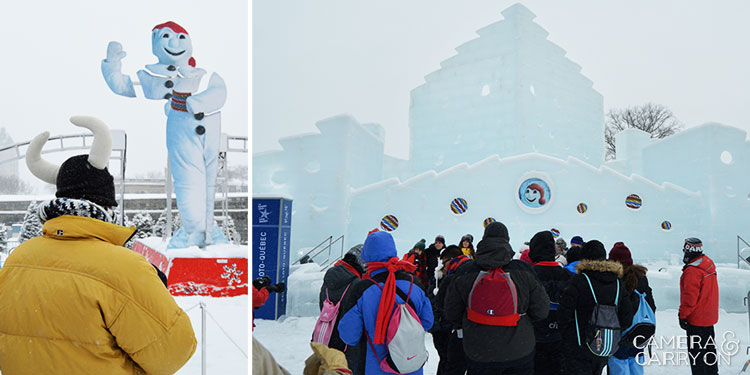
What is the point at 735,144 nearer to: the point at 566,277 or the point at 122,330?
the point at 566,277

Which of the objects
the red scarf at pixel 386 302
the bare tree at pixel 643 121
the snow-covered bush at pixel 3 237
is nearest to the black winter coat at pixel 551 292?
the red scarf at pixel 386 302

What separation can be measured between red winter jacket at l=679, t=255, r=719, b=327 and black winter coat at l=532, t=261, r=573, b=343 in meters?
1.31

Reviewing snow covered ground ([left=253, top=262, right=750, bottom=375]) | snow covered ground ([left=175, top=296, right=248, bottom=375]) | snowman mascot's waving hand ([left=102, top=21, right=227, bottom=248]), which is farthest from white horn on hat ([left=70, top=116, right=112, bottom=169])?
snowman mascot's waving hand ([left=102, top=21, right=227, bottom=248])

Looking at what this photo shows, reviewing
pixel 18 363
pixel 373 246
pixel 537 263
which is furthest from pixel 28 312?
pixel 537 263

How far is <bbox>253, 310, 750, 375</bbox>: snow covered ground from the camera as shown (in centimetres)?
539

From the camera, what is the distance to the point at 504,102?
14008mm

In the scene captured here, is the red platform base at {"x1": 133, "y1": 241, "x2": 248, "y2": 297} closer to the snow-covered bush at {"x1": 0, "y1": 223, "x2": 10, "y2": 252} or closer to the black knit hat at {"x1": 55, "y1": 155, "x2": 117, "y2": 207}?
the snow-covered bush at {"x1": 0, "y1": 223, "x2": 10, "y2": 252}

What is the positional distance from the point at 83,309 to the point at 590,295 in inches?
120

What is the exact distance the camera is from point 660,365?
17.9ft

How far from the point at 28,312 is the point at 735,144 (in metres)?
13.2

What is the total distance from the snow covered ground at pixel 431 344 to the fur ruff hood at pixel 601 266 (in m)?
2.29

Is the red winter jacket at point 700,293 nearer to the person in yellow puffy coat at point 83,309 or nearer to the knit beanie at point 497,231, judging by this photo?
the knit beanie at point 497,231

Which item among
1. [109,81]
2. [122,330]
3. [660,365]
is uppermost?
[109,81]

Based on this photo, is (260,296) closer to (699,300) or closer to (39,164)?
(39,164)
